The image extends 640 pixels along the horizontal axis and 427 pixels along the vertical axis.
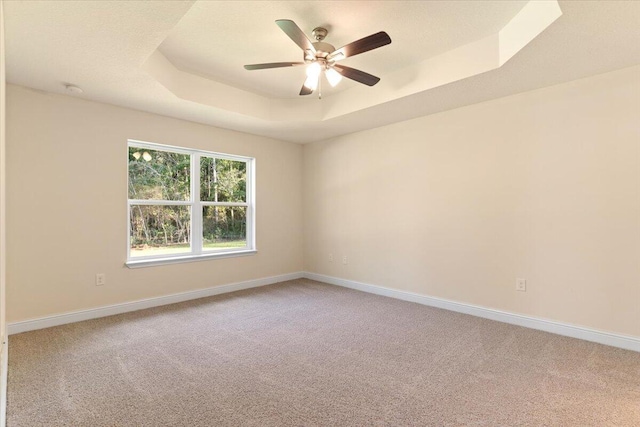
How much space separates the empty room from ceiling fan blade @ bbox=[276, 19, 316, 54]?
0.08 feet

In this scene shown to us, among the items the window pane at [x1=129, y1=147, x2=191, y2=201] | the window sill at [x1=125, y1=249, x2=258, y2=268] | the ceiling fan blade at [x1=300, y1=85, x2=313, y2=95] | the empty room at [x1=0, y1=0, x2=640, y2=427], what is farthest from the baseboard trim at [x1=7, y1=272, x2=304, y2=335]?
the ceiling fan blade at [x1=300, y1=85, x2=313, y2=95]

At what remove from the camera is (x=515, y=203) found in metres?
3.28

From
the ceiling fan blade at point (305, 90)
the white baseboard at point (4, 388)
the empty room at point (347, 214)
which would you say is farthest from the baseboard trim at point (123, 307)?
the ceiling fan blade at point (305, 90)

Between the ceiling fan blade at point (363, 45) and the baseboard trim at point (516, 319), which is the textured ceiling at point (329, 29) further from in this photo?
the baseboard trim at point (516, 319)

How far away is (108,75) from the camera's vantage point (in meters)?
2.85

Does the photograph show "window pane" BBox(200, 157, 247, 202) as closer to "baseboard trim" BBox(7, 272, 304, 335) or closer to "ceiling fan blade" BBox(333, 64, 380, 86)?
"baseboard trim" BBox(7, 272, 304, 335)

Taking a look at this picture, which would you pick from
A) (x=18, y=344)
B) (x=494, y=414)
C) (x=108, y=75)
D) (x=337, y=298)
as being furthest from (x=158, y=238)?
(x=494, y=414)

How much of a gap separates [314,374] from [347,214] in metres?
2.91

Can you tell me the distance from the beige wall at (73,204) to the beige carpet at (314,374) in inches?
16.6

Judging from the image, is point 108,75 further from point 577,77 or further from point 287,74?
point 577,77

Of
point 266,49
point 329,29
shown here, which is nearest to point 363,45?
point 329,29

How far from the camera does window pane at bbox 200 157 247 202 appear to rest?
14.8 ft

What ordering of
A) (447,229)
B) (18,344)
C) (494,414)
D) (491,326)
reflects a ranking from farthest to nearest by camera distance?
(447,229)
(491,326)
(18,344)
(494,414)

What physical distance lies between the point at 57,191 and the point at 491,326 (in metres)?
4.57
